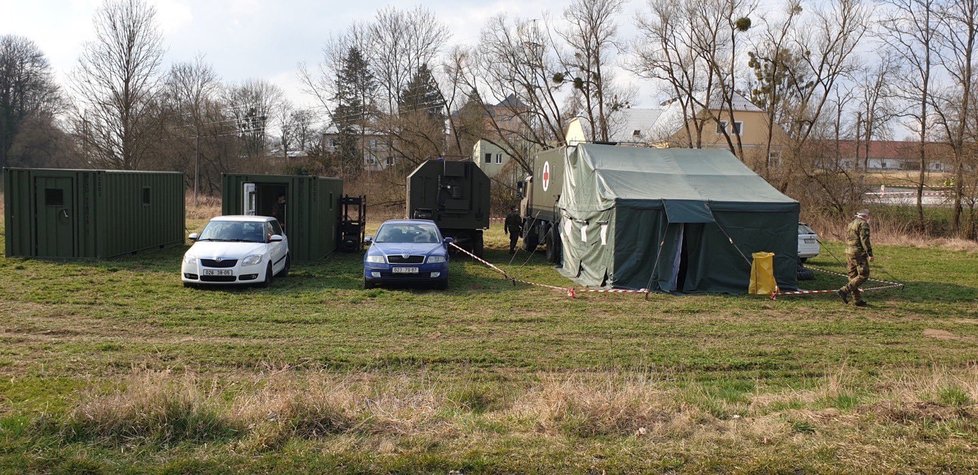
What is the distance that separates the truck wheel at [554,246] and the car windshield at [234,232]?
26.5ft

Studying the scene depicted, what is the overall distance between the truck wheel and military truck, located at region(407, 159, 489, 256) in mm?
1917

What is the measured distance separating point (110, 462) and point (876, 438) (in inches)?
193

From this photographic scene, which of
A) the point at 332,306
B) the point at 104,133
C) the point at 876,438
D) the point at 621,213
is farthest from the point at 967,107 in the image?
the point at 104,133

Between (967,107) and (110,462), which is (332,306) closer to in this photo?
(110,462)

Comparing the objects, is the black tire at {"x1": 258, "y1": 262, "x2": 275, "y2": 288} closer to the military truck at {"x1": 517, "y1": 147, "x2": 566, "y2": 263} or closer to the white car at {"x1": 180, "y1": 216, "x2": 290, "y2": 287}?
the white car at {"x1": 180, "y1": 216, "x2": 290, "y2": 287}

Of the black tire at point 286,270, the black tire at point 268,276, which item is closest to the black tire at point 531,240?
the black tire at point 286,270

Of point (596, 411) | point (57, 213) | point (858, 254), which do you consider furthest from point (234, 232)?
point (858, 254)

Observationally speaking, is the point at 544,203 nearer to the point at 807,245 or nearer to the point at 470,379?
the point at 807,245

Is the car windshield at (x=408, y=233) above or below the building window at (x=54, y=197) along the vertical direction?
below

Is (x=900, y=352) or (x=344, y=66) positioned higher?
(x=344, y=66)

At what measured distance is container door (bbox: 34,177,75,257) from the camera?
18016 mm

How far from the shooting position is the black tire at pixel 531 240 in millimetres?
23250

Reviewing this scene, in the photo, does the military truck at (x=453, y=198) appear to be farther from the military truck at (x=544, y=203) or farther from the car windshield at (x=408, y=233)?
the car windshield at (x=408, y=233)

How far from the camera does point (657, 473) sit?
4.38 meters
